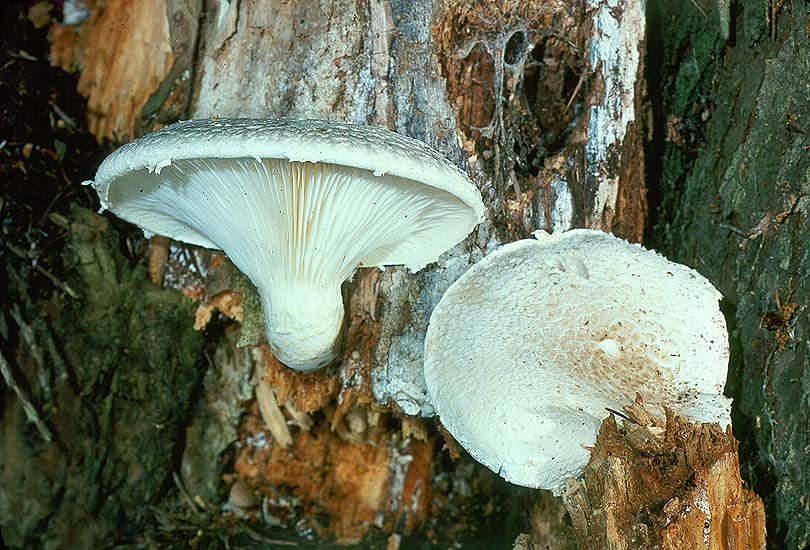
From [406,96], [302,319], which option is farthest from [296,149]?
[406,96]

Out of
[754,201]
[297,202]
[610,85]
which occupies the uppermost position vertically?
[610,85]

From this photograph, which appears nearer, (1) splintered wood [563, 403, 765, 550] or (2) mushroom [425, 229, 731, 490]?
(1) splintered wood [563, 403, 765, 550]

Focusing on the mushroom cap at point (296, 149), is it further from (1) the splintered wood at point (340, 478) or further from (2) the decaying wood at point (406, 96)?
(1) the splintered wood at point (340, 478)

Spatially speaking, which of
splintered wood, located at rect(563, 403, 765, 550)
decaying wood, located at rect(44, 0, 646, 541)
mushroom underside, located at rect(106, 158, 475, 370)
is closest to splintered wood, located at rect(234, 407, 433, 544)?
decaying wood, located at rect(44, 0, 646, 541)

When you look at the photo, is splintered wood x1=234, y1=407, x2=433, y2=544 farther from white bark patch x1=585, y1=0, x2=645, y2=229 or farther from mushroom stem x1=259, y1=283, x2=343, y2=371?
white bark patch x1=585, y1=0, x2=645, y2=229

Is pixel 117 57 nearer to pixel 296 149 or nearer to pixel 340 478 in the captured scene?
pixel 296 149

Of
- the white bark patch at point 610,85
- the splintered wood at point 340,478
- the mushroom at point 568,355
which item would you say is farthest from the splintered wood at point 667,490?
the splintered wood at point 340,478

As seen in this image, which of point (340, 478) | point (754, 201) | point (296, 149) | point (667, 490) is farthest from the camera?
point (340, 478)
